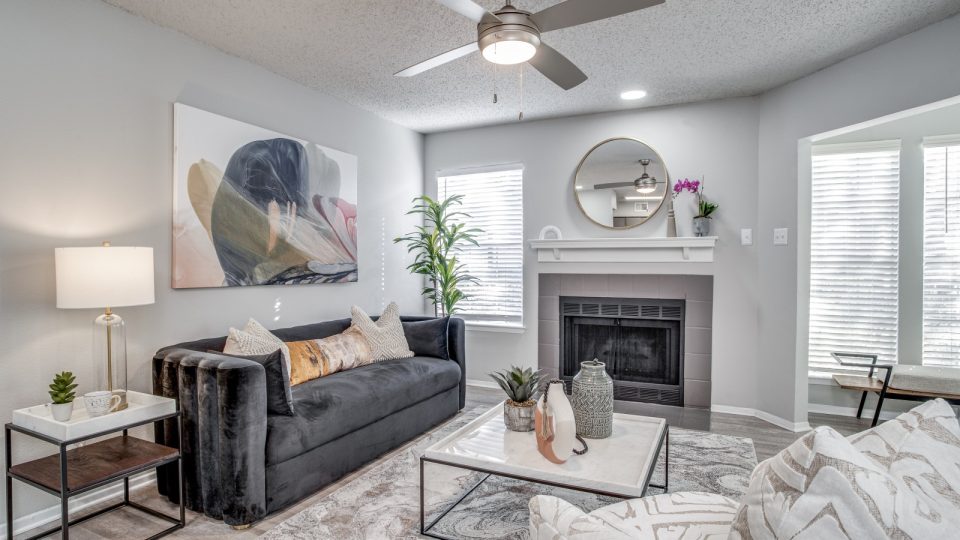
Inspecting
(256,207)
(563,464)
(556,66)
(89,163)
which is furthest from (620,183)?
(89,163)

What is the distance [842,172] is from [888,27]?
1.34m

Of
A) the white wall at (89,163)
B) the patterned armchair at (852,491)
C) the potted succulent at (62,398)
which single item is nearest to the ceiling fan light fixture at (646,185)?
the white wall at (89,163)

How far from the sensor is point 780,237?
13.0 ft

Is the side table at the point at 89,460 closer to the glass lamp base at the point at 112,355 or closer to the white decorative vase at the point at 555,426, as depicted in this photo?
Answer: the glass lamp base at the point at 112,355

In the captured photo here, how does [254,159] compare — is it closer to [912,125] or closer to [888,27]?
[888,27]

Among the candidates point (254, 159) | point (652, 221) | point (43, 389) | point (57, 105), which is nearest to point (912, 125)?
point (652, 221)

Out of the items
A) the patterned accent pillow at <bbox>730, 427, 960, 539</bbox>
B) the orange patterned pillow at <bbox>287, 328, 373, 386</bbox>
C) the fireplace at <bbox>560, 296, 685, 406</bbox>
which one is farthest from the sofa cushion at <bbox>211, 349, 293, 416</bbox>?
the fireplace at <bbox>560, 296, 685, 406</bbox>

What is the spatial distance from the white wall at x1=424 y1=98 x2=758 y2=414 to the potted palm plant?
530mm

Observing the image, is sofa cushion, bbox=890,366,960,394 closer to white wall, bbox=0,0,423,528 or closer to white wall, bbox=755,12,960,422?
white wall, bbox=755,12,960,422

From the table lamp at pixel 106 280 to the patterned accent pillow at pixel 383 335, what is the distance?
1.58 meters

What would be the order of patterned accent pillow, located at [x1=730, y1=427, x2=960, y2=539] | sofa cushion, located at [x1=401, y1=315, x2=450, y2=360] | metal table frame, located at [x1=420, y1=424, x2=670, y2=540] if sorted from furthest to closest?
sofa cushion, located at [x1=401, y1=315, x2=450, y2=360] < metal table frame, located at [x1=420, y1=424, x2=670, y2=540] < patterned accent pillow, located at [x1=730, y1=427, x2=960, y2=539]

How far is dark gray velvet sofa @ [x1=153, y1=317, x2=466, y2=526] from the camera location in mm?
2348

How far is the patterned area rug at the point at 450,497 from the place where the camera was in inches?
92.5

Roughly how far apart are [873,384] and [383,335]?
11.5 ft
